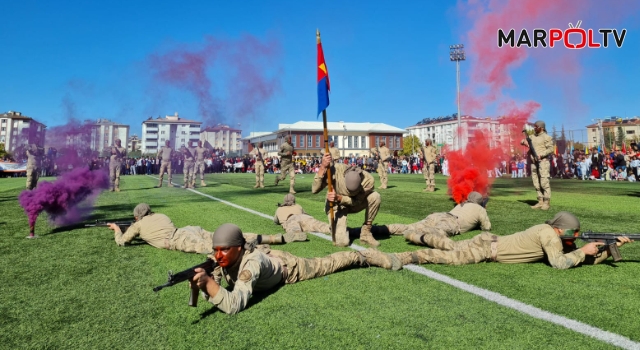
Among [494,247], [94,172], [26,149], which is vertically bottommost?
[494,247]

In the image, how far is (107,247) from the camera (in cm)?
720

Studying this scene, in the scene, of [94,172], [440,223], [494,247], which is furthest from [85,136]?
[494,247]

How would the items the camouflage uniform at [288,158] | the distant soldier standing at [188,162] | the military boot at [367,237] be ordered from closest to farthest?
the military boot at [367,237], the camouflage uniform at [288,158], the distant soldier standing at [188,162]

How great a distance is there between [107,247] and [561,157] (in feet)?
106

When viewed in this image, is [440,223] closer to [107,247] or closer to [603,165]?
[107,247]

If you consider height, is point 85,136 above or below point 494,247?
above

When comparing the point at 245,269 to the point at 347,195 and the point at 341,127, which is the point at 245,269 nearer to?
the point at 347,195

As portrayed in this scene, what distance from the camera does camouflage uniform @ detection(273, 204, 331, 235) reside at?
808cm

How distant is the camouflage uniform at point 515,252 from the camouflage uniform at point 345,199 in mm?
1428

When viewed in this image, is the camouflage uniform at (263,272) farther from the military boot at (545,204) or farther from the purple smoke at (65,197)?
the military boot at (545,204)

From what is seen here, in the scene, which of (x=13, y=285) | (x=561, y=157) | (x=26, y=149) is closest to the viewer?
(x=13, y=285)

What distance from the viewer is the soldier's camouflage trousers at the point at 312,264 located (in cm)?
482

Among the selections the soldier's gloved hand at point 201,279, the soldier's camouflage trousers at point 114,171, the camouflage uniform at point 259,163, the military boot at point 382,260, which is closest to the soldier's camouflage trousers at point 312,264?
the military boot at point 382,260

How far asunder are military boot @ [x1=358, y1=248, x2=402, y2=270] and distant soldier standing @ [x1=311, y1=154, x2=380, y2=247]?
1.38m
